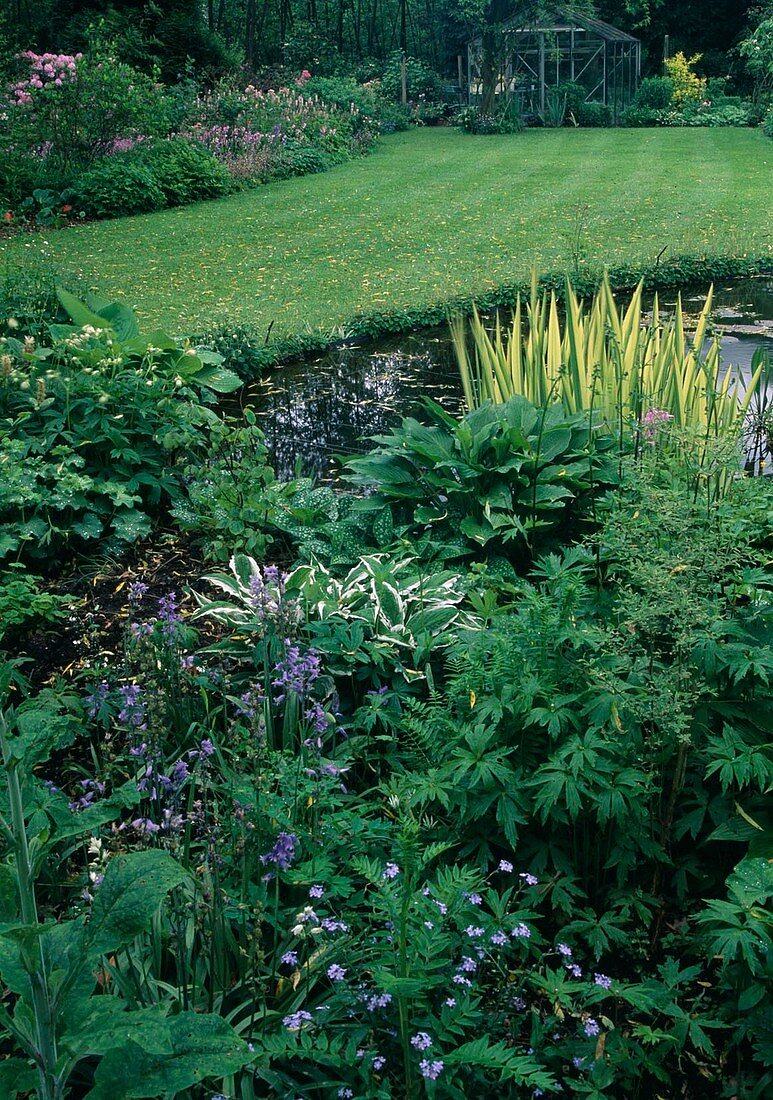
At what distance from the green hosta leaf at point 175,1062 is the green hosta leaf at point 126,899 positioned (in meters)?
0.15

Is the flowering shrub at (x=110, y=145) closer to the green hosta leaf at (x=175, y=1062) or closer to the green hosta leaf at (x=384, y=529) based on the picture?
the green hosta leaf at (x=384, y=529)

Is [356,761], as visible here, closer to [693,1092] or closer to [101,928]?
[693,1092]

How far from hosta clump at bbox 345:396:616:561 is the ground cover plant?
2.1 inches

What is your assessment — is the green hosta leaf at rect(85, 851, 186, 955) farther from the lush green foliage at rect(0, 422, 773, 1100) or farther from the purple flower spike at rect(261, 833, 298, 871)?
the purple flower spike at rect(261, 833, 298, 871)

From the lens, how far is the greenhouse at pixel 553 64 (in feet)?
77.2

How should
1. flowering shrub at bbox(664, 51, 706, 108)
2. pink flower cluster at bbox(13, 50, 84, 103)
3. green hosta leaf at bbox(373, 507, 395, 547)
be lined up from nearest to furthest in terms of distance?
green hosta leaf at bbox(373, 507, 395, 547) < pink flower cluster at bbox(13, 50, 84, 103) < flowering shrub at bbox(664, 51, 706, 108)

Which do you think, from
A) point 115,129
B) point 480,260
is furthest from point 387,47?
point 480,260

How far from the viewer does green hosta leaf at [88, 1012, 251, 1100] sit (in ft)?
4.82

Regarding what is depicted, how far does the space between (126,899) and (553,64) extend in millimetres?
27718

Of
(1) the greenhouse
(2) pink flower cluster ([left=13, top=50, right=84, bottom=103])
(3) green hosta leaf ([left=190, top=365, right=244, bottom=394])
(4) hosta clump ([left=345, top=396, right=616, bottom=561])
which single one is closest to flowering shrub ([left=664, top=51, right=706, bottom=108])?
(1) the greenhouse

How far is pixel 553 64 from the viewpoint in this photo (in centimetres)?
2572

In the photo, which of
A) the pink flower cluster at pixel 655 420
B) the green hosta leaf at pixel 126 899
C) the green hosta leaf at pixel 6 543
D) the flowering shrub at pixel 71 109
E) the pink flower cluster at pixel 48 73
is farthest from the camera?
the flowering shrub at pixel 71 109

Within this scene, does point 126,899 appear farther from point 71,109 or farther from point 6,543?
point 71,109

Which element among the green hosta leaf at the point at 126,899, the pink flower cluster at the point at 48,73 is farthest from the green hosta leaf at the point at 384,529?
the pink flower cluster at the point at 48,73
